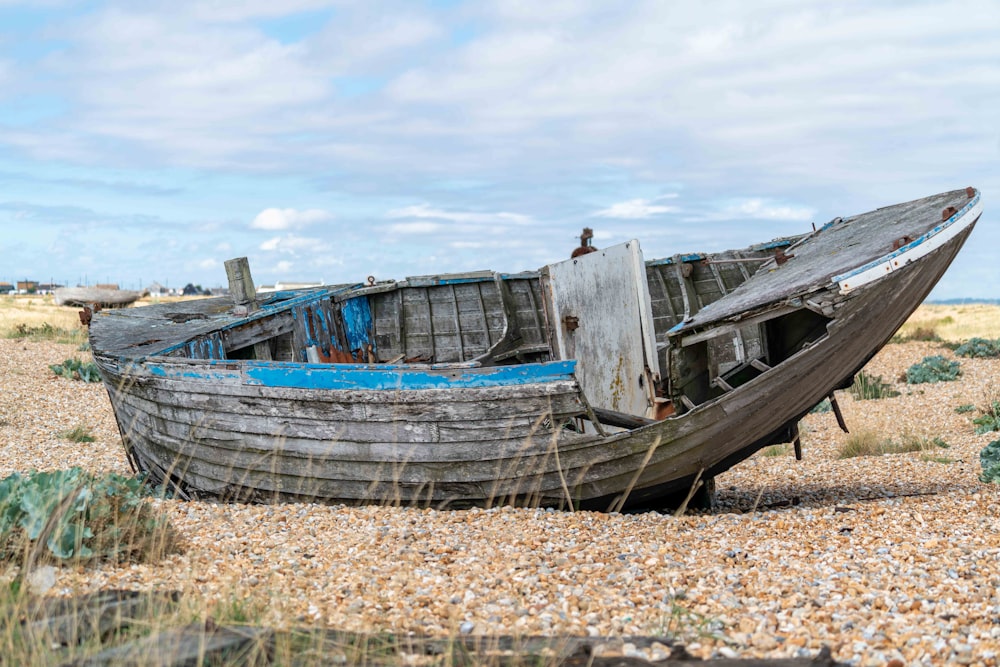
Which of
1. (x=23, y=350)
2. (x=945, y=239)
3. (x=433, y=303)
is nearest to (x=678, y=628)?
(x=945, y=239)

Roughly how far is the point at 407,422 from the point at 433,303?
15.5 feet

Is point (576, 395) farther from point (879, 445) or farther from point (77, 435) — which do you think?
point (77, 435)

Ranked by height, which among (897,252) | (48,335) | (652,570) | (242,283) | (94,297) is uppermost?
(94,297)

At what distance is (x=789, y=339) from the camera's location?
7977 millimetres

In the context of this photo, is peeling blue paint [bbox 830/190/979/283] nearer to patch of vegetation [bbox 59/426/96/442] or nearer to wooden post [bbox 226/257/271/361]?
wooden post [bbox 226/257/271/361]

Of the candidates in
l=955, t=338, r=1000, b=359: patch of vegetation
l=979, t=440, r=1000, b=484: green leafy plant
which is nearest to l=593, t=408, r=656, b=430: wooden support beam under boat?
l=979, t=440, r=1000, b=484: green leafy plant

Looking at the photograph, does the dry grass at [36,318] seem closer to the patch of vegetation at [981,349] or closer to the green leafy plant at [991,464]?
the patch of vegetation at [981,349]

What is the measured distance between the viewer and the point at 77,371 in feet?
Answer: 58.9

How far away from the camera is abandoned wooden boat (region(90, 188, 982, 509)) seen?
268 inches

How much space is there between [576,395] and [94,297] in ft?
137

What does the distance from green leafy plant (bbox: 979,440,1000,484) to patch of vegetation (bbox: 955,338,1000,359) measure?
1165 cm

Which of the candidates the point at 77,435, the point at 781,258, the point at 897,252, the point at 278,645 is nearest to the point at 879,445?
the point at 781,258

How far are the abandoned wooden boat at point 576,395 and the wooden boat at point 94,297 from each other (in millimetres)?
34041

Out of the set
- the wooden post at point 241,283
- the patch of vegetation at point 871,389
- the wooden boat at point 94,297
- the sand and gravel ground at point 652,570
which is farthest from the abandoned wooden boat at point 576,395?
the wooden boat at point 94,297
